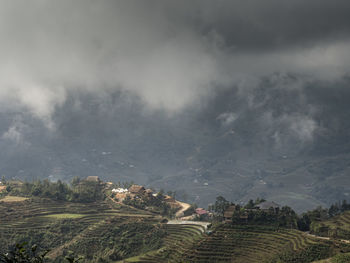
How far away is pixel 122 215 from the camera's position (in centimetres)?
12975

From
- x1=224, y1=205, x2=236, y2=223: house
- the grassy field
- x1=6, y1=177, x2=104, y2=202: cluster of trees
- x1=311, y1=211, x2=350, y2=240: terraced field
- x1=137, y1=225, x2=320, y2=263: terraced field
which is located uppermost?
x1=6, y1=177, x2=104, y2=202: cluster of trees

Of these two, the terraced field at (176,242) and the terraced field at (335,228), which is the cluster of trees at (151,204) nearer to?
the terraced field at (176,242)

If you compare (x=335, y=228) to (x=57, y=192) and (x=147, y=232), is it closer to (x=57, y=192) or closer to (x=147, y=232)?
(x=147, y=232)

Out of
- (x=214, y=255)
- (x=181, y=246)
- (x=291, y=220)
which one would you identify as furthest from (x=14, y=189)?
(x=291, y=220)

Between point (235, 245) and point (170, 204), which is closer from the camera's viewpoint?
point (235, 245)

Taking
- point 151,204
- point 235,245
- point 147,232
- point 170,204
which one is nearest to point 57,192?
point 151,204

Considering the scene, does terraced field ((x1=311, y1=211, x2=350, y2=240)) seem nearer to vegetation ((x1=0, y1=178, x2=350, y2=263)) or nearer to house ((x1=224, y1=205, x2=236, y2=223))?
vegetation ((x1=0, y1=178, x2=350, y2=263))

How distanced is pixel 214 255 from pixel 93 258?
34.2 meters

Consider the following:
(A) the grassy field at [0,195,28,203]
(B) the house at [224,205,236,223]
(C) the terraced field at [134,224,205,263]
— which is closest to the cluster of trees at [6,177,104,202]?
(A) the grassy field at [0,195,28,203]

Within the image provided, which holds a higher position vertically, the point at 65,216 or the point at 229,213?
the point at 65,216

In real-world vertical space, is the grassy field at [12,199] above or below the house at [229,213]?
above

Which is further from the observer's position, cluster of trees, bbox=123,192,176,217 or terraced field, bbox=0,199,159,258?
cluster of trees, bbox=123,192,176,217

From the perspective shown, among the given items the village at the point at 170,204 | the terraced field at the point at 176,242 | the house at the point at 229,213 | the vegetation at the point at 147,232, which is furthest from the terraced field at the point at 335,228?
the terraced field at the point at 176,242

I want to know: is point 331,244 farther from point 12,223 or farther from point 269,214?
point 12,223
